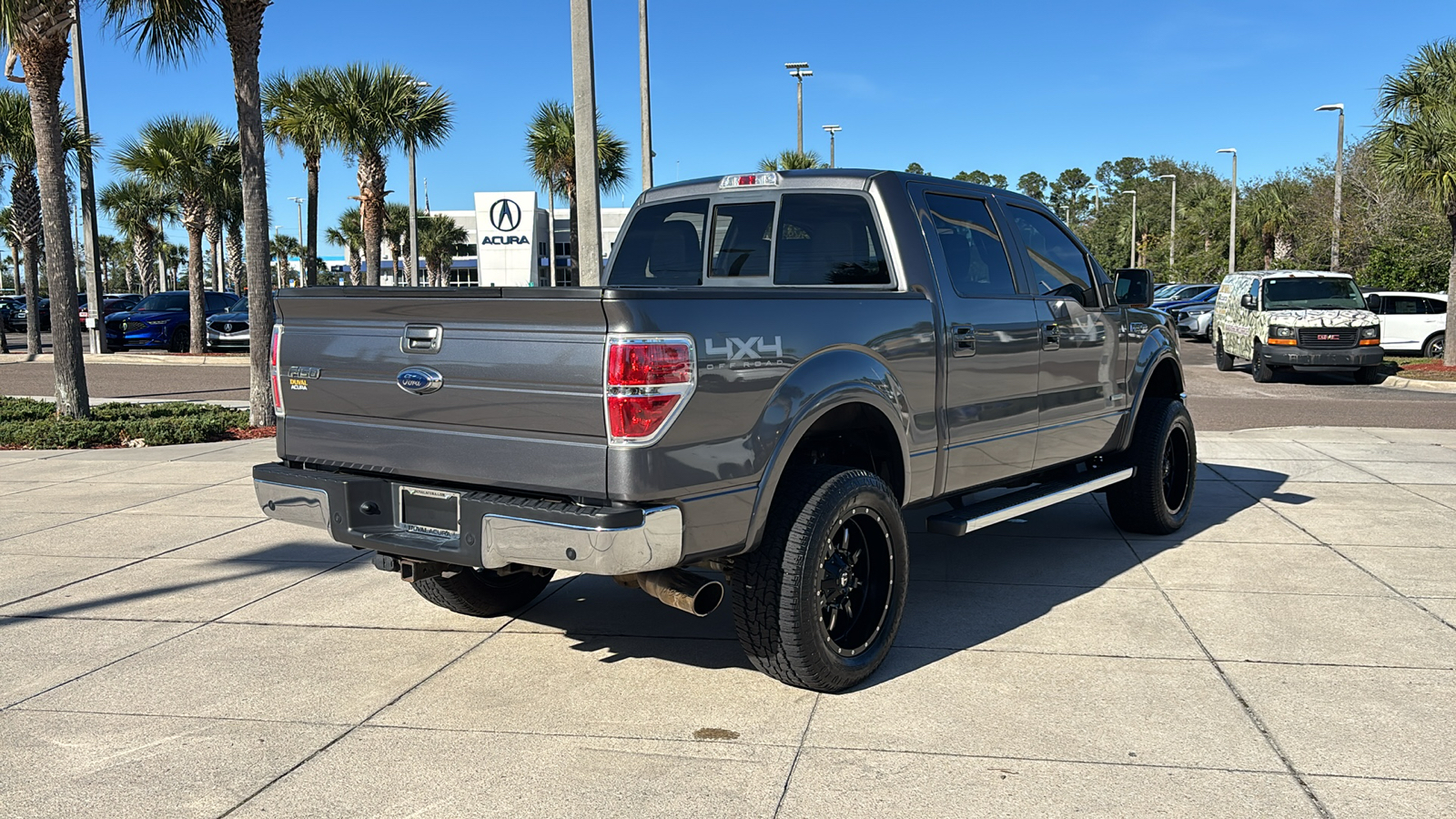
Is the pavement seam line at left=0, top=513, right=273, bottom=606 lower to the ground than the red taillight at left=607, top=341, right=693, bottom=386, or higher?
lower

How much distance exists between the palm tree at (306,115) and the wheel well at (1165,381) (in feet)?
77.7

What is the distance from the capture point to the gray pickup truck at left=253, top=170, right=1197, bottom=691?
151 inches

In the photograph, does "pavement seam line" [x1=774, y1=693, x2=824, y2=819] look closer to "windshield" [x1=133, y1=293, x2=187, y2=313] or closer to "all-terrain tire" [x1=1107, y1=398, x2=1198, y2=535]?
"all-terrain tire" [x1=1107, y1=398, x2=1198, y2=535]

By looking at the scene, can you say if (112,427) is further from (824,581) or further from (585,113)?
(824,581)

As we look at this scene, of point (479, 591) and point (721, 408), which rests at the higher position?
point (721, 408)

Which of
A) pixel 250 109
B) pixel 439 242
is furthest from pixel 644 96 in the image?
pixel 439 242

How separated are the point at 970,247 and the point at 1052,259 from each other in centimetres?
99

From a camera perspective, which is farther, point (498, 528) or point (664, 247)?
point (664, 247)

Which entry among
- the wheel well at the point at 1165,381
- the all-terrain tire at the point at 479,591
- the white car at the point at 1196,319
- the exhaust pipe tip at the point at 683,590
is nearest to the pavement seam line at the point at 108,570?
the all-terrain tire at the point at 479,591

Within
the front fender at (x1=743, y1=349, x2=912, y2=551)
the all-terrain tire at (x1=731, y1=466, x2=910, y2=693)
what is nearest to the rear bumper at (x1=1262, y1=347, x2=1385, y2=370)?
the front fender at (x1=743, y1=349, x2=912, y2=551)

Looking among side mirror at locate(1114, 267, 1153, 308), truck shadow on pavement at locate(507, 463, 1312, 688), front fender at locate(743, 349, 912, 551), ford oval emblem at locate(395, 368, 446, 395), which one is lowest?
truck shadow on pavement at locate(507, 463, 1312, 688)

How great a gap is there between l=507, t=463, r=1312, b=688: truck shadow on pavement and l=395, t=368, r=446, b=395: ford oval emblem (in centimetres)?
134

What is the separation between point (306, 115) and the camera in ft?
92.2

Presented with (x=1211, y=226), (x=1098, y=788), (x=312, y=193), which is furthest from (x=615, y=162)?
(x=1098, y=788)
